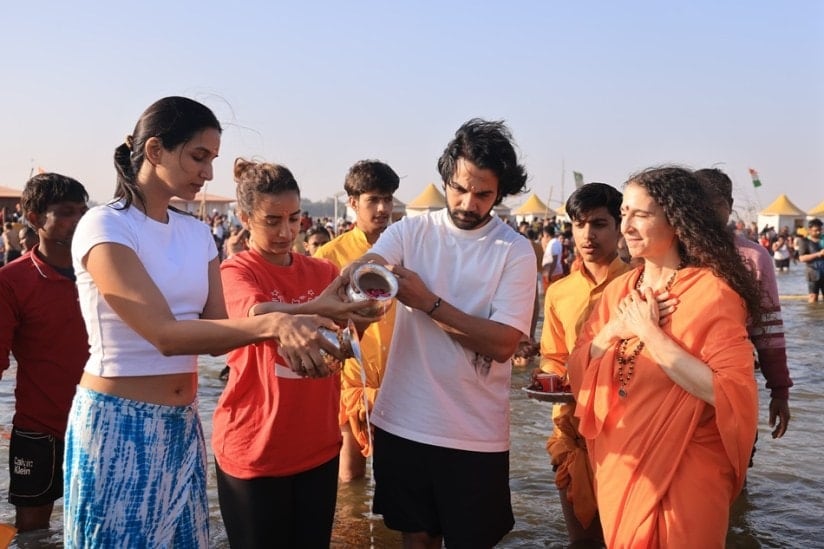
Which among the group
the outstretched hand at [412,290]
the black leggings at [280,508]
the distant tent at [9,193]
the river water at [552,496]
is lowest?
the river water at [552,496]

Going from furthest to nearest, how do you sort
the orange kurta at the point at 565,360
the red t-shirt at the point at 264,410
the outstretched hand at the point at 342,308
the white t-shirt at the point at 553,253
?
the white t-shirt at the point at 553,253 → the orange kurta at the point at 565,360 → the red t-shirt at the point at 264,410 → the outstretched hand at the point at 342,308

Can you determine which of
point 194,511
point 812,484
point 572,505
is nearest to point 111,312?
point 194,511

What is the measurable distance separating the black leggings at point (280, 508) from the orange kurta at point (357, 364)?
170cm

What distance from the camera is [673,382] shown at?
9.49ft

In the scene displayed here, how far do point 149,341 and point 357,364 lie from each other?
9.41 ft

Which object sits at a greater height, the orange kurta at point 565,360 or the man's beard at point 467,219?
the man's beard at point 467,219

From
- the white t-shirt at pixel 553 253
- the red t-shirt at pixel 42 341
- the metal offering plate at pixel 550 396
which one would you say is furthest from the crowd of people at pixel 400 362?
the white t-shirt at pixel 553 253

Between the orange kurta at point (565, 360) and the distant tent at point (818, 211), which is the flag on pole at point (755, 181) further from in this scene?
the orange kurta at point (565, 360)

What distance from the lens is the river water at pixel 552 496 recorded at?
4844mm

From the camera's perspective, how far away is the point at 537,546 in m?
4.78

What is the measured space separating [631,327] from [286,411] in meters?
1.35

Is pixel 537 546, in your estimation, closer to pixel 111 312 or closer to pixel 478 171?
pixel 478 171

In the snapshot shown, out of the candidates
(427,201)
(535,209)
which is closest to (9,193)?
(427,201)

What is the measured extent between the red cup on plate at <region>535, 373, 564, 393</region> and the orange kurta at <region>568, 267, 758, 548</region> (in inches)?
26.9
